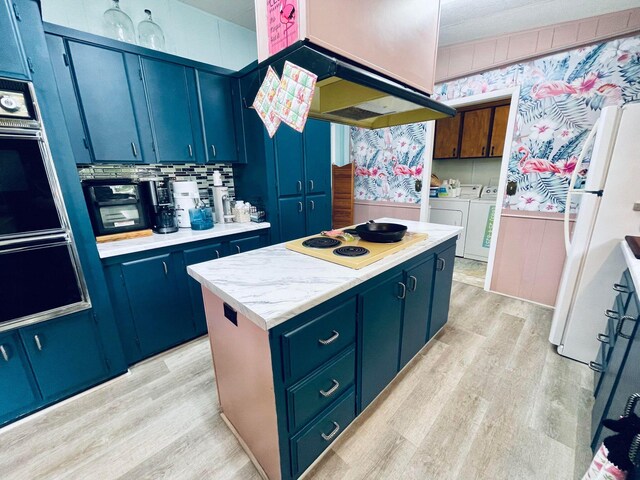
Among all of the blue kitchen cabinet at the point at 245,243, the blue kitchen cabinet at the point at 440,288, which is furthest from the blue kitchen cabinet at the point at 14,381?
the blue kitchen cabinet at the point at 440,288

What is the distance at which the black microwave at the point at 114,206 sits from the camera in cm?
176

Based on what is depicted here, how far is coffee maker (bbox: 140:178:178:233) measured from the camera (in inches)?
79.8

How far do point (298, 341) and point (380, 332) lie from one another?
1.96ft

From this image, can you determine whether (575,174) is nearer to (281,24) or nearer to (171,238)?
(281,24)

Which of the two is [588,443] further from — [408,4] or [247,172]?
[247,172]

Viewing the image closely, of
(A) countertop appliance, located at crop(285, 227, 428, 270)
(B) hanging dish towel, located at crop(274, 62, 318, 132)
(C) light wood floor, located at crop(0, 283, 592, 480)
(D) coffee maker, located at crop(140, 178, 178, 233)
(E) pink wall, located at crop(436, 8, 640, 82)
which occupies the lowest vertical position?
(C) light wood floor, located at crop(0, 283, 592, 480)

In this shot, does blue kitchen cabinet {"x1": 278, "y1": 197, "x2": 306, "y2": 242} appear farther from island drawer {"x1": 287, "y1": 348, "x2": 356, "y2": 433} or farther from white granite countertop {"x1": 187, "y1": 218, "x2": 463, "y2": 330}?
island drawer {"x1": 287, "y1": 348, "x2": 356, "y2": 433}

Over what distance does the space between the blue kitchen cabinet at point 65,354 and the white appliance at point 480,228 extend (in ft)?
14.3

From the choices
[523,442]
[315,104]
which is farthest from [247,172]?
[523,442]

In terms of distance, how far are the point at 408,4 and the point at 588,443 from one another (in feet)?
7.50

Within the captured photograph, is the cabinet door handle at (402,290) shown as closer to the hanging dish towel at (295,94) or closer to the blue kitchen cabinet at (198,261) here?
the hanging dish towel at (295,94)

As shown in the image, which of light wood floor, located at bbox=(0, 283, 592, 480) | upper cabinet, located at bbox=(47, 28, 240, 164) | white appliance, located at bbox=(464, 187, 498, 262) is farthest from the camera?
white appliance, located at bbox=(464, 187, 498, 262)

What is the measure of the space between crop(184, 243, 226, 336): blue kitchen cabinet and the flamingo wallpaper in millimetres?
2929

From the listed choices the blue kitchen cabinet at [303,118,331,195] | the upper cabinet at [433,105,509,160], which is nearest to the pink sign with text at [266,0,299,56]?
the blue kitchen cabinet at [303,118,331,195]
